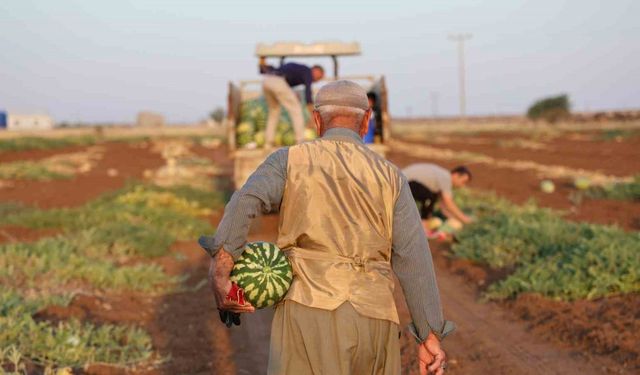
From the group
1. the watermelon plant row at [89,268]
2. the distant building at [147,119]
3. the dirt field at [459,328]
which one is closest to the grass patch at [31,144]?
the watermelon plant row at [89,268]

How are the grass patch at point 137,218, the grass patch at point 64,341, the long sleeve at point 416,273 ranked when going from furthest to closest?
the grass patch at point 137,218 < the grass patch at point 64,341 < the long sleeve at point 416,273

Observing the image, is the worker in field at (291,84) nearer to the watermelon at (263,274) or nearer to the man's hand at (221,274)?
the watermelon at (263,274)

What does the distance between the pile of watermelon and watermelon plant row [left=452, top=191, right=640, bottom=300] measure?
120 inches


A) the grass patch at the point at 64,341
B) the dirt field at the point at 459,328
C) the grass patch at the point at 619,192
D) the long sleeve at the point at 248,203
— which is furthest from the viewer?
the grass patch at the point at 619,192

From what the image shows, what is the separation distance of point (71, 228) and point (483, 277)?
6363 millimetres

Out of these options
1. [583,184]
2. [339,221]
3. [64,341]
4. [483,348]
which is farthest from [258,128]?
[339,221]

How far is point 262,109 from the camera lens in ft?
39.5

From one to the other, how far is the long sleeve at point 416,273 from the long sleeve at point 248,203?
1.70ft

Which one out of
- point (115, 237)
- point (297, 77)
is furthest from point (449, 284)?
point (115, 237)

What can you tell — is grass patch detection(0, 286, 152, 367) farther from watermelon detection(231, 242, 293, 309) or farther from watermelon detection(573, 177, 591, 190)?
watermelon detection(573, 177, 591, 190)

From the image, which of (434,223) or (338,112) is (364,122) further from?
(434,223)

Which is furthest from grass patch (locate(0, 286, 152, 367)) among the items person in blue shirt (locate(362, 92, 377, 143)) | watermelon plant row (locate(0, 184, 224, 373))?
person in blue shirt (locate(362, 92, 377, 143))

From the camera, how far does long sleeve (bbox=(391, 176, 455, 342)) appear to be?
123 inches

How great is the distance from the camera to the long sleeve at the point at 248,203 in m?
3.03
